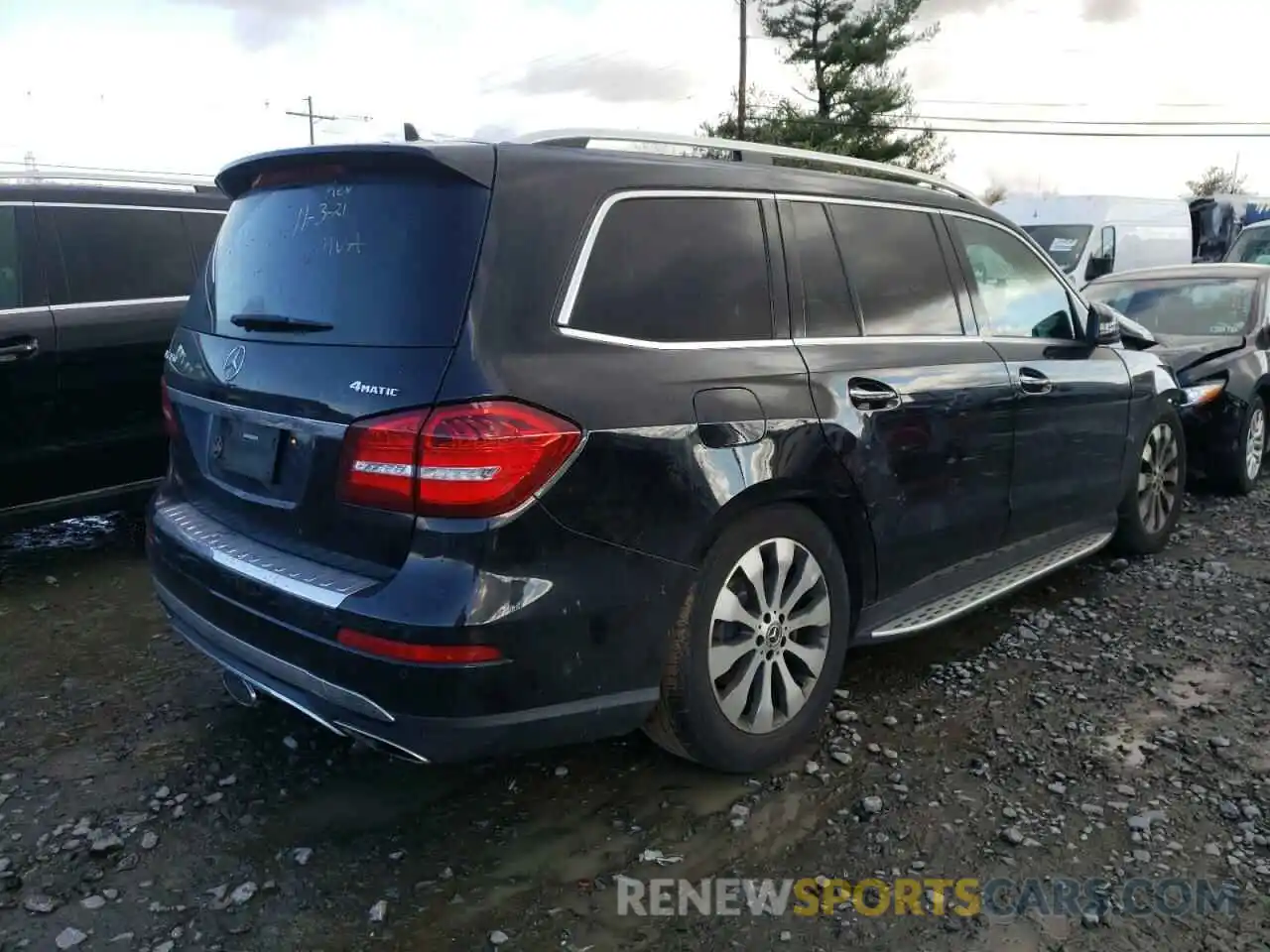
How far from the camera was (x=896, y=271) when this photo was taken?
144 inches

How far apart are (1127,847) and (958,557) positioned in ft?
4.12

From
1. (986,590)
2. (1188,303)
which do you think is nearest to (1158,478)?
(986,590)

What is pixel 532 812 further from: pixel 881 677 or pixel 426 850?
pixel 881 677

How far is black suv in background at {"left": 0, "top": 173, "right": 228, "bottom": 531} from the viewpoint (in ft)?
15.3

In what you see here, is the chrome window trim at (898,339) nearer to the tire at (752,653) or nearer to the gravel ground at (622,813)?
the tire at (752,653)

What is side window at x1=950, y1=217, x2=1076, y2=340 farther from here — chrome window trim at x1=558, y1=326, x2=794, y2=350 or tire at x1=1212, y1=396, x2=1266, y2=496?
tire at x1=1212, y1=396, x2=1266, y2=496

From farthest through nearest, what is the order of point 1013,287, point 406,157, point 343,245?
point 1013,287
point 343,245
point 406,157

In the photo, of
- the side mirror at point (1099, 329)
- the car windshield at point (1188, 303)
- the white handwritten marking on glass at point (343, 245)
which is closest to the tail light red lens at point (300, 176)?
the white handwritten marking on glass at point (343, 245)

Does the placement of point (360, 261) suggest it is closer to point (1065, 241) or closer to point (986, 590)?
point (986, 590)

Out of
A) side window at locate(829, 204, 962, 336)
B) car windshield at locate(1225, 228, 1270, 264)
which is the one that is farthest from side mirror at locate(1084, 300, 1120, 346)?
car windshield at locate(1225, 228, 1270, 264)

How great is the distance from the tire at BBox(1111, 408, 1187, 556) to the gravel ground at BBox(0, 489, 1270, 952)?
3.23 feet

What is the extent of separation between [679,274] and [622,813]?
156 cm

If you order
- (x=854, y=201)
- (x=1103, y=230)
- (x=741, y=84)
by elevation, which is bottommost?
(x=854, y=201)

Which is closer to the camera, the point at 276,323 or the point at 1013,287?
the point at 276,323
